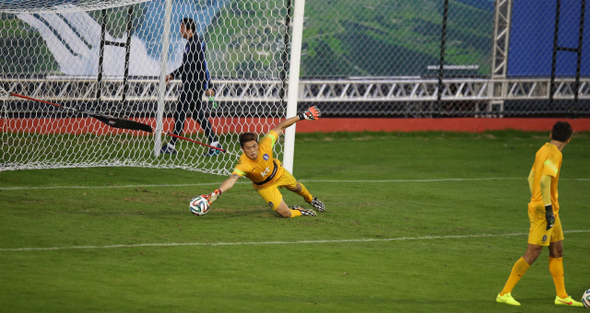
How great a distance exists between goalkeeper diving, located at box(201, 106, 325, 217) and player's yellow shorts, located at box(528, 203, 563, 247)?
289 cm

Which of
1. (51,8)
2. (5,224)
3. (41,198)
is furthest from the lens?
(51,8)

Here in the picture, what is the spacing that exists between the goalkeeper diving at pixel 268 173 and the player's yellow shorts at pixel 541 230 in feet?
9.47

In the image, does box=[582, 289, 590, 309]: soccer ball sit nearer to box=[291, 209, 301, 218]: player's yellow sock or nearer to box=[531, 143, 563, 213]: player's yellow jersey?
box=[531, 143, 563, 213]: player's yellow jersey

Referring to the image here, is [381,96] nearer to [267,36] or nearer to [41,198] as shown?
[267,36]

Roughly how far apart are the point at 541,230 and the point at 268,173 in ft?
10.2

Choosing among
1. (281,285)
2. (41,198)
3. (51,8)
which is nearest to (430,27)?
(51,8)

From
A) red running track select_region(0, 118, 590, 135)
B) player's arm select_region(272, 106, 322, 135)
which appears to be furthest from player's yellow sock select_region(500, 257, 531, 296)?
red running track select_region(0, 118, 590, 135)

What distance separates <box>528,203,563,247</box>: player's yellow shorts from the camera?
482 centimetres

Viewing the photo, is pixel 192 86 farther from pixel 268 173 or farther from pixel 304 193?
pixel 268 173

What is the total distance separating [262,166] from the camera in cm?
713

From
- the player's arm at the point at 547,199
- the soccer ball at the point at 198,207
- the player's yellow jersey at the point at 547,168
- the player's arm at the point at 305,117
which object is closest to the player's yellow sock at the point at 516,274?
the player's arm at the point at 547,199

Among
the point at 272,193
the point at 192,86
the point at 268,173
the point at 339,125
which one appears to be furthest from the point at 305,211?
the point at 339,125

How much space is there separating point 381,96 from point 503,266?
43.5 ft

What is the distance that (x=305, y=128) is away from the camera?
1471 cm
